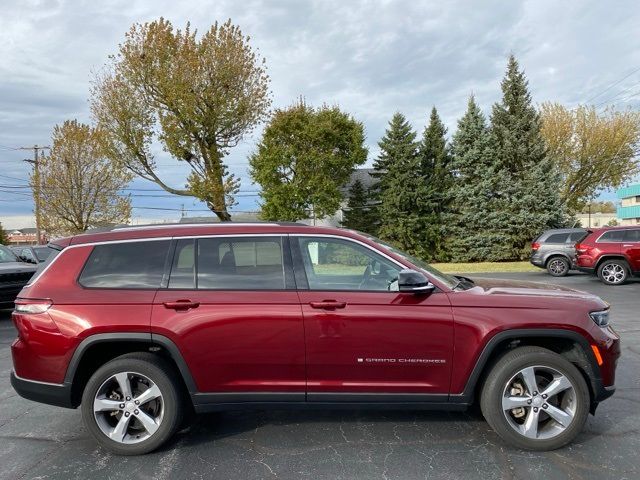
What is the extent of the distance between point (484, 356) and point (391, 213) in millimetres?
23255

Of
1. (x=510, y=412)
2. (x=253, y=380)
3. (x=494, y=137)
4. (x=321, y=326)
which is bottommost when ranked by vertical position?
(x=510, y=412)

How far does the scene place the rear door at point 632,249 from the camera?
1272 centimetres

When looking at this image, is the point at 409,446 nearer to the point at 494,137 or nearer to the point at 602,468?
the point at 602,468

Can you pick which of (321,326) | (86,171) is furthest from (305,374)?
(86,171)

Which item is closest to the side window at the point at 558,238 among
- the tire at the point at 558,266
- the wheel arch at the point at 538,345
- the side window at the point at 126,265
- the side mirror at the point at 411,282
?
the tire at the point at 558,266

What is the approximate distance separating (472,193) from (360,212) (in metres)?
6.75

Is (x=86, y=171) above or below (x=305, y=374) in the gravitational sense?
above

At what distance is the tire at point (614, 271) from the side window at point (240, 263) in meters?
12.7

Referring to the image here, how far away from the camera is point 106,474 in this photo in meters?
3.20

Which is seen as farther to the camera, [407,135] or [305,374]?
[407,135]

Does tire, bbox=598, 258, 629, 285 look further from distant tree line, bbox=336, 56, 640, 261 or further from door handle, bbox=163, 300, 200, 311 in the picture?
door handle, bbox=163, 300, 200, 311

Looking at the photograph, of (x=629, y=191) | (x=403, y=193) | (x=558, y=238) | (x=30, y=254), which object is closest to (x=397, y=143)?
(x=403, y=193)

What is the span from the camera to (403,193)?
84.8ft

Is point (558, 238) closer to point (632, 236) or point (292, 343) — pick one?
point (632, 236)
